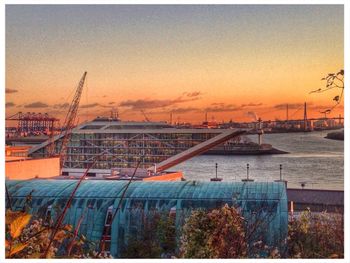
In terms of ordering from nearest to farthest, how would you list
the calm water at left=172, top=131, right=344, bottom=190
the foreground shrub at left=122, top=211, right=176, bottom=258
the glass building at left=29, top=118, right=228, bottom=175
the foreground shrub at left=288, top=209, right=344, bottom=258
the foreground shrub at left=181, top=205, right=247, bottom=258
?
the foreground shrub at left=181, top=205, right=247, bottom=258
the foreground shrub at left=288, top=209, right=344, bottom=258
the foreground shrub at left=122, top=211, right=176, bottom=258
the calm water at left=172, top=131, right=344, bottom=190
the glass building at left=29, top=118, right=228, bottom=175

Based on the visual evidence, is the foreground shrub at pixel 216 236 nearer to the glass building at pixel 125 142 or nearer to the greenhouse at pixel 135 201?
the greenhouse at pixel 135 201

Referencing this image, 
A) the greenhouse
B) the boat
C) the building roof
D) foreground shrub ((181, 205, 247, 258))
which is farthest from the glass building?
foreground shrub ((181, 205, 247, 258))

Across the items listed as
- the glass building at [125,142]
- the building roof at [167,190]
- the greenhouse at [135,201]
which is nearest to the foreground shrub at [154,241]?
the greenhouse at [135,201]

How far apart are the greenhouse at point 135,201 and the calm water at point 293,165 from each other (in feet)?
31.6

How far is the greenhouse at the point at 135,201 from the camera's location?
522 centimetres

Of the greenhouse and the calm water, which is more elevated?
the greenhouse

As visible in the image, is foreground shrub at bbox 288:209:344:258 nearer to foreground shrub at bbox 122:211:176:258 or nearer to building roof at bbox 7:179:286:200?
foreground shrub at bbox 122:211:176:258

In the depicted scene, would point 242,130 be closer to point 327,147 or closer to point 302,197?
point 327,147

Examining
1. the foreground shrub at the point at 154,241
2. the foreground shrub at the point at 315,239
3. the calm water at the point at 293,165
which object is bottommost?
the calm water at the point at 293,165

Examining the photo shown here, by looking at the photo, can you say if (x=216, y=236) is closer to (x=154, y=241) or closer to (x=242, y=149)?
(x=154, y=241)

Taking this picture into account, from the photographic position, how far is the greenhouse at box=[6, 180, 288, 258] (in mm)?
5223

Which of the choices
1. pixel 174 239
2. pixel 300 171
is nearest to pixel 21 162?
pixel 174 239

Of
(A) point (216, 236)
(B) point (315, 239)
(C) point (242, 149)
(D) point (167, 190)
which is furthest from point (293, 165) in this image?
(A) point (216, 236)

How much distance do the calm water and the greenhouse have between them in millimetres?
9622
